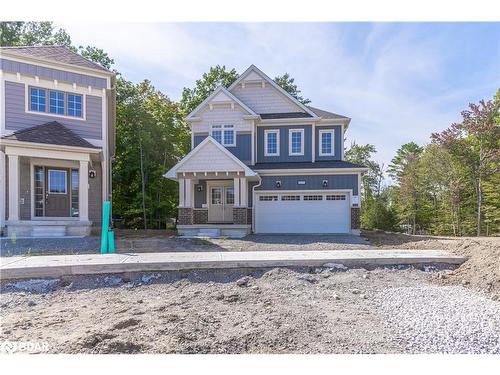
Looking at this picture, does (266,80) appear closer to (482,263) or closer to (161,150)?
(161,150)

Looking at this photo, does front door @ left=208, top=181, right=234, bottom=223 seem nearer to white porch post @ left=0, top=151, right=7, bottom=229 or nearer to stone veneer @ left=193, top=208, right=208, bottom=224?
stone veneer @ left=193, top=208, right=208, bottom=224

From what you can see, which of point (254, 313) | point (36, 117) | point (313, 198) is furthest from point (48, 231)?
point (313, 198)

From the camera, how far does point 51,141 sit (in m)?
9.76

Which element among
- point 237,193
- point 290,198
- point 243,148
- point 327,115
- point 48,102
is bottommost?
point 290,198

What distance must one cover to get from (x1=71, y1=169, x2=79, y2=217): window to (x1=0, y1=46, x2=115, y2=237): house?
1.2 inches

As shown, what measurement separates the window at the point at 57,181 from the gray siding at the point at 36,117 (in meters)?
1.57

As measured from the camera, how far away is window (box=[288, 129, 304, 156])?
14453mm

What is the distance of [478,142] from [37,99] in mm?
21480

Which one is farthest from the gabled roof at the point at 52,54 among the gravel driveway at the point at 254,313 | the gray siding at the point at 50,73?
the gravel driveway at the point at 254,313

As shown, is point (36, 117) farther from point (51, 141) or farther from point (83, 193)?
point (83, 193)

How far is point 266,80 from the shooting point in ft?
50.0

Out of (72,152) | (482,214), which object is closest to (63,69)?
(72,152)

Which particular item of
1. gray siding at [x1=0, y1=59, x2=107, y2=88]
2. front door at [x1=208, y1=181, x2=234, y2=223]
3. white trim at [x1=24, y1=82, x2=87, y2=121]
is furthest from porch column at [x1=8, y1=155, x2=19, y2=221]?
front door at [x1=208, y1=181, x2=234, y2=223]

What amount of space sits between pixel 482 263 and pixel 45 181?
12.4m
